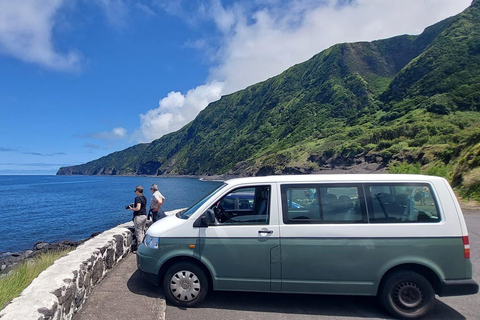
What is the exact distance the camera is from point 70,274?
448cm

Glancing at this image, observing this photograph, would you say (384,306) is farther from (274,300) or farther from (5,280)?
(5,280)

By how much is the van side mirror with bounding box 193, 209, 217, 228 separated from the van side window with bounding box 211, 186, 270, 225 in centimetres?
22

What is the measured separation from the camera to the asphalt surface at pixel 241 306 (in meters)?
4.71

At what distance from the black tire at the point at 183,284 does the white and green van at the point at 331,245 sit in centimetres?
2

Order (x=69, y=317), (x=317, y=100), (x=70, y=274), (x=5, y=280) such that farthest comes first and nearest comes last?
(x=317, y=100) < (x=5, y=280) < (x=70, y=274) < (x=69, y=317)

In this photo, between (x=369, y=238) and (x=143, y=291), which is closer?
(x=369, y=238)

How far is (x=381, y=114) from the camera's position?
11431cm

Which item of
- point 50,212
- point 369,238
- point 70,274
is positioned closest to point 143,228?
point 70,274

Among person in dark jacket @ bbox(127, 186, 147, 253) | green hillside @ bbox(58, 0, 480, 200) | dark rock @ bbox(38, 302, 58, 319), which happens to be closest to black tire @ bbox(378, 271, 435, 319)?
dark rock @ bbox(38, 302, 58, 319)

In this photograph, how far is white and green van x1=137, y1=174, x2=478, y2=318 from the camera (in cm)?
470

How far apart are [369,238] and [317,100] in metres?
165

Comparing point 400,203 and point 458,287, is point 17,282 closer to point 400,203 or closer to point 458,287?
point 400,203

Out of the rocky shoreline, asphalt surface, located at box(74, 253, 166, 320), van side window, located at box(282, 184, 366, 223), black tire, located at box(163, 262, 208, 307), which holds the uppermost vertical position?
van side window, located at box(282, 184, 366, 223)

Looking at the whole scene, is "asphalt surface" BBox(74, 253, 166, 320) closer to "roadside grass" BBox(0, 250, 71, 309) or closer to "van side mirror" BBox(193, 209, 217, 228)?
"roadside grass" BBox(0, 250, 71, 309)
